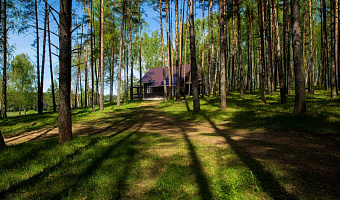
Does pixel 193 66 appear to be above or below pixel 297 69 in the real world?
above

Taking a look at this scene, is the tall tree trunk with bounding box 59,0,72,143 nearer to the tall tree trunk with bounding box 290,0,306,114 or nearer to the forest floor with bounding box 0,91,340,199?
the forest floor with bounding box 0,91,340,199

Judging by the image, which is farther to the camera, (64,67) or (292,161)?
(64,67)

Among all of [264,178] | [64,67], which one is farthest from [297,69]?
[64,67]

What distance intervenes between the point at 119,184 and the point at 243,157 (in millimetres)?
3036

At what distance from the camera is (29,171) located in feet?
12.6

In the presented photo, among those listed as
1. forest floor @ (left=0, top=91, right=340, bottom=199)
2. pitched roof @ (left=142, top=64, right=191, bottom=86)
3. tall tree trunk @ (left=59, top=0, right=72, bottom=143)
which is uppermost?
pitched roof @ (left=142, top=64, right=191, bottom=86)

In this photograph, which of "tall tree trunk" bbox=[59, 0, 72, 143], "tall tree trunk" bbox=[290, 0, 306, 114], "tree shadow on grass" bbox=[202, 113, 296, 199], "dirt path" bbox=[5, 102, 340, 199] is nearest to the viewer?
"tree shadow on grass" bbox=[202, 113, 296, 199]

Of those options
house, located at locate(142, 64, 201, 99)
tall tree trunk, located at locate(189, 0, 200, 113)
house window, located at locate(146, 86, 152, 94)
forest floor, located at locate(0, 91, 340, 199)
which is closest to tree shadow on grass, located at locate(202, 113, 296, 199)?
forest floor, located at locate(0, 91, 340, 199)

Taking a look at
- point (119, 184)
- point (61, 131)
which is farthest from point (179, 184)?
point (61, 131)

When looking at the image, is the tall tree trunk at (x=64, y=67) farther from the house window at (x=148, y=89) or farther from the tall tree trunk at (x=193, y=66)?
the house window at (x=148, y=89)

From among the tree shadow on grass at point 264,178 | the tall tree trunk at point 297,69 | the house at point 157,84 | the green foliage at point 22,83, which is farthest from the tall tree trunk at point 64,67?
the green foliage at point 22,83

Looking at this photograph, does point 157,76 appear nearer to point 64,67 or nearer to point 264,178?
point 64,67

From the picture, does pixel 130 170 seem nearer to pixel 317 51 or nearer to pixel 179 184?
pixel 179 184

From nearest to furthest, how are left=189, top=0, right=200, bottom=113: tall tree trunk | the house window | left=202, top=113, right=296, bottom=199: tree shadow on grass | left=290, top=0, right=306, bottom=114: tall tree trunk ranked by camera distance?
left=202, top=113, right=296, bottom=199: tree shadow on grass, left=290, top=0, right=306, bottom=114: tall tree trunk, left=189, top=0, right=200, bottom=113: tall tree trunk, the house window
